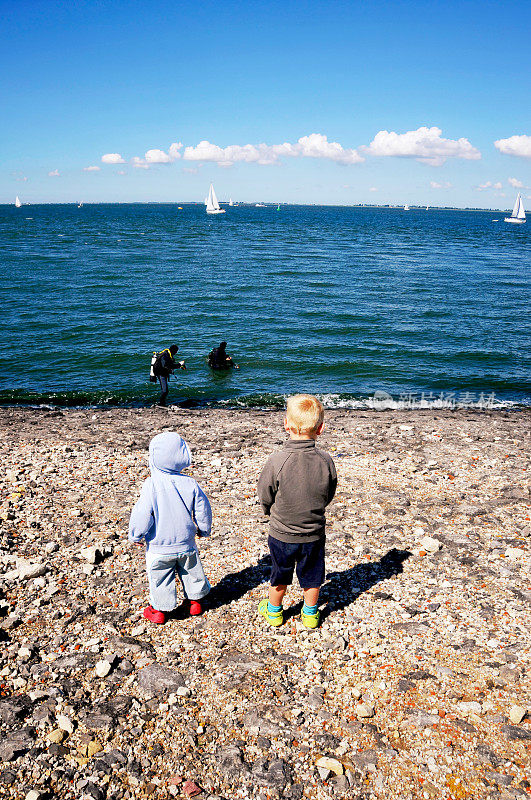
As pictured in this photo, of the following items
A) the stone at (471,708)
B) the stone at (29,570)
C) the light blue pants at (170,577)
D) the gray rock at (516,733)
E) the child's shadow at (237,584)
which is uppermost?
the light blue pants at (170,577)

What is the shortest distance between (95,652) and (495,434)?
403 inches

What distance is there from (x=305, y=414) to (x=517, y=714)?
2.93 meters

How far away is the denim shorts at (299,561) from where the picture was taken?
181 inches

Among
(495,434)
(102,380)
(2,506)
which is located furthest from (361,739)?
(102,380)

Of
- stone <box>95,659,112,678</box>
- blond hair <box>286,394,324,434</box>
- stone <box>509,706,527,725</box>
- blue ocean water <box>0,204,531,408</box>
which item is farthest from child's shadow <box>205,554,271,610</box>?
blue ocean water <box>0,204,531,408</box>

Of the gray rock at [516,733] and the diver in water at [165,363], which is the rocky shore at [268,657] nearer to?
the gray rock at [516,733]

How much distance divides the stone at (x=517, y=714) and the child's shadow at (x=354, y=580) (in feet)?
6.02

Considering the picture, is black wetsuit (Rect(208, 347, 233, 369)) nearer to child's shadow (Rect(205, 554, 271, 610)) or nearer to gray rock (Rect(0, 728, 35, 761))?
child's shadow (Rect(205, 554, 271, 610))

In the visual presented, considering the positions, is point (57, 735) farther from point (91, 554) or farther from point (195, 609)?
point (91, 554)

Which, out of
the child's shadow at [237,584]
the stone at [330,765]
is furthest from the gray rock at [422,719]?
the child's shadow at [237,584]

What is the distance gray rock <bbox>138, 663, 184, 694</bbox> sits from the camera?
172 inches

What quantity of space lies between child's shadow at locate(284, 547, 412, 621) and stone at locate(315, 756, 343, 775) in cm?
161

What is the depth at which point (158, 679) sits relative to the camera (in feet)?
14.6

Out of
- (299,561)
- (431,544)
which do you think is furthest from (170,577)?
(431,544)
